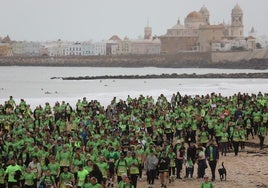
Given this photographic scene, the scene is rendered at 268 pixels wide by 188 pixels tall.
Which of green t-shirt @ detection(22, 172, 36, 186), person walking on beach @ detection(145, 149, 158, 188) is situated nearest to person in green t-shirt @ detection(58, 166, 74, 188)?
green t-shirt @ detection(22, 172, 36, 186)

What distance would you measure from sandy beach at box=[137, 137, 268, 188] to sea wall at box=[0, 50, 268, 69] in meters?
125

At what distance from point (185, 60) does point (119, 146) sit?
155 m

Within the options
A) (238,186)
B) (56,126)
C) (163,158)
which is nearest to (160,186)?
(163,158)

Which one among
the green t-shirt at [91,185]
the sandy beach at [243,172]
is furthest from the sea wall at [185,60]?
the green t-shirt at [91,185]

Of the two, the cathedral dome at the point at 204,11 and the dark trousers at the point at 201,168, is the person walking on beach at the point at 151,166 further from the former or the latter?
the cathedral dome at the point at 204,11

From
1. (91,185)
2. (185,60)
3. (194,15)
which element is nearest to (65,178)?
(91,185)

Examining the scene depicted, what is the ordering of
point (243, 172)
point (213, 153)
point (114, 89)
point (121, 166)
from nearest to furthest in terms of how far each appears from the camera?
point (121, 166) → point (213, 153) → point (243, 172) → point (114, 89)

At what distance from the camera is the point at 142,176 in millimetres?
15984

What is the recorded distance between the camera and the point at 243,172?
16.4 m

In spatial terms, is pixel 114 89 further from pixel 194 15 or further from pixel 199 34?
pixel 194 15

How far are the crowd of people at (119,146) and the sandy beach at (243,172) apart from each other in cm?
25

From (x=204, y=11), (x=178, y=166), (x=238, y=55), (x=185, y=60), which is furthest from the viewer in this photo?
(x=204, y=11)

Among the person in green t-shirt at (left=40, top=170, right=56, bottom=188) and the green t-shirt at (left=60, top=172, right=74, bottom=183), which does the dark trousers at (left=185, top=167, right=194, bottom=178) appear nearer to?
the green t-shirt at (left=60, top=172, right=74, bottom=183)

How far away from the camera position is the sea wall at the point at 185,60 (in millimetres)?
154125
